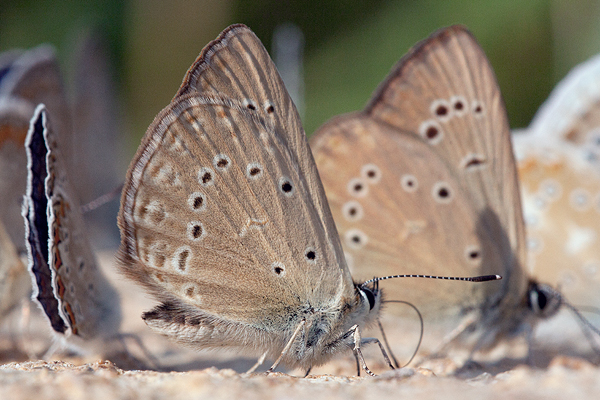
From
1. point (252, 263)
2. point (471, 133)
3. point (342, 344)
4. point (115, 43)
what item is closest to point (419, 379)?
point (342, 344)

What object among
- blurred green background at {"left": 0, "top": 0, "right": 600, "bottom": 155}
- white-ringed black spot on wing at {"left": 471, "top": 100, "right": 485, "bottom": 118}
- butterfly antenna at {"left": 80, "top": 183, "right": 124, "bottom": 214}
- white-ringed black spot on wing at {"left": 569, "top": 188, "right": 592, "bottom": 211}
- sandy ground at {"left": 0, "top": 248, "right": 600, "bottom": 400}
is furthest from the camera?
blurred green background at {"left": 0, "top": 0, "right": 600, "bottom": 155}

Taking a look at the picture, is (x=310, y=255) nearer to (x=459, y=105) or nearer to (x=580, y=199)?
(x=459, y=105)

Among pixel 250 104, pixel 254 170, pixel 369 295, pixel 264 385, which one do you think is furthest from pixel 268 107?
pixel 264 385

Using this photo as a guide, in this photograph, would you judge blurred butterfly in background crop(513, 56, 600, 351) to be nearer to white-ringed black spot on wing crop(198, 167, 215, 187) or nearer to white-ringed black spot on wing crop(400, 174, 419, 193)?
white-ringed black spot on wing crop(400, 174, 419, 193)

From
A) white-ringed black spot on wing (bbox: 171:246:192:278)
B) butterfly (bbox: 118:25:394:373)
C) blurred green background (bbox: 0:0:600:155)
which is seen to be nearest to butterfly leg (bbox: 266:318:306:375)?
butterfly (bbox: 118:25:394:373)

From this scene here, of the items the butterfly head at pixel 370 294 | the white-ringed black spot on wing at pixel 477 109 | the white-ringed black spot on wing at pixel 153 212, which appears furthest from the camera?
the white-ringed black spot on wing at pixel 477 109

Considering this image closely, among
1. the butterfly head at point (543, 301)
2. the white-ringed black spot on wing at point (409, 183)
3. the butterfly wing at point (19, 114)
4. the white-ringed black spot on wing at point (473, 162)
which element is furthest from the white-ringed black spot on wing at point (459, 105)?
the butterfly wing at point (19, 114)

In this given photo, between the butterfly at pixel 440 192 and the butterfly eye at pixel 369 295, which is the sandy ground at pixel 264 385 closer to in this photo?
the butterfly eye at pixel 369 295
